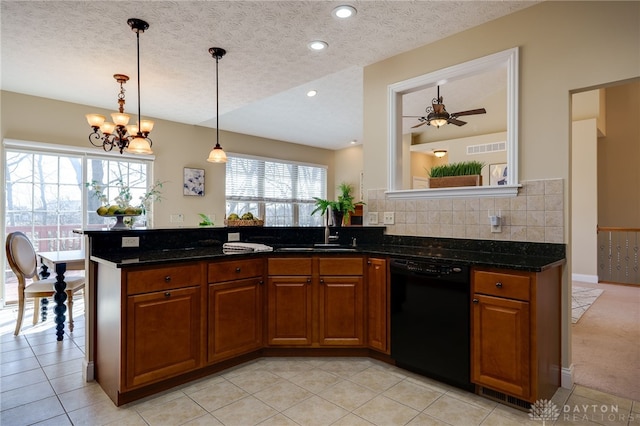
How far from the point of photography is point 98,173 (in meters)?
5.11

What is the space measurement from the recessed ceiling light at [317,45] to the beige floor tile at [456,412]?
9.49 feet

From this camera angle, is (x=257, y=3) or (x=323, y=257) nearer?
(x=257, y=3)

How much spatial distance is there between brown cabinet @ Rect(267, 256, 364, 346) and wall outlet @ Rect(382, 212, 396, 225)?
702 millimetres

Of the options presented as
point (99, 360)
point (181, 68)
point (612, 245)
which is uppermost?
point (181, 68)

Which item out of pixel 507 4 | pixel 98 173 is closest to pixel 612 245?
pixel 507 4

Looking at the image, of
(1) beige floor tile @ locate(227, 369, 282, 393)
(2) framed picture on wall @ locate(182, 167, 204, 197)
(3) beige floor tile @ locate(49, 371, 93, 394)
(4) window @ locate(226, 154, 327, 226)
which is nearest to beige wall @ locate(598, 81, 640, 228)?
(4) window @ locate(226, 154, 327, 226)

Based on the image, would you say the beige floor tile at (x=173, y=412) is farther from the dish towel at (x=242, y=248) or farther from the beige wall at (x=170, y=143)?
the beige wall at (x=170, y=143)

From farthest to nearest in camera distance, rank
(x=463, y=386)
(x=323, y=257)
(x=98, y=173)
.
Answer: (x=98, y=173)
(x=323, y=257)
(x=463, y=386)

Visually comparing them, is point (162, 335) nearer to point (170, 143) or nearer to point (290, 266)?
point (290, 266)

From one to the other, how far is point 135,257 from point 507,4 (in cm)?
319

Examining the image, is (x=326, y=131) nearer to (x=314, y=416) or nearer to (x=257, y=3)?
(x=257, y=3)

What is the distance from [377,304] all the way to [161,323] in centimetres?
157

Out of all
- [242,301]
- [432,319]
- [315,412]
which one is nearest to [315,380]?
[315,412]

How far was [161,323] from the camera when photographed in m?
2.31
